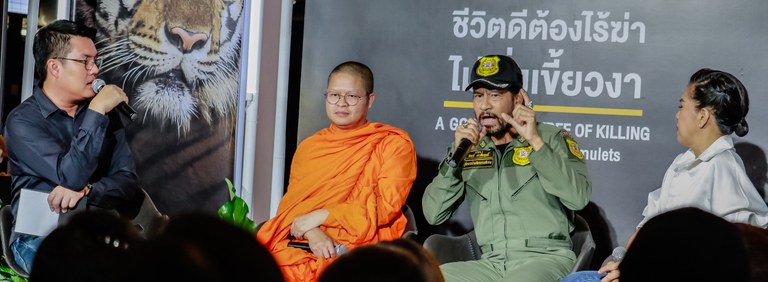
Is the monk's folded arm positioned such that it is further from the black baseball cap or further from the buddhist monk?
the black baseball cap

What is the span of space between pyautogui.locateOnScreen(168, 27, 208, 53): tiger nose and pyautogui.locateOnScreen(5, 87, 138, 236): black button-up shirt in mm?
915

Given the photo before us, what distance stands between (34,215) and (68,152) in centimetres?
34

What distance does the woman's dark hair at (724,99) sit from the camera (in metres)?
4.28

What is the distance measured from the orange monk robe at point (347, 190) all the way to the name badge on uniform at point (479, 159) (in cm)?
29

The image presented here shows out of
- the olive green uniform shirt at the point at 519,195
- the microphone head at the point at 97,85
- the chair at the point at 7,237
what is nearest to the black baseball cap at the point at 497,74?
the olive green uniform shirt at the point at 519,195

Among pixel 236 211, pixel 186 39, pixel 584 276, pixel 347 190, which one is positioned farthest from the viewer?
pixel 186 39

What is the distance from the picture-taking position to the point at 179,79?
566cm

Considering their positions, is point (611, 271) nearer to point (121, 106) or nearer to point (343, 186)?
point (343, 186)

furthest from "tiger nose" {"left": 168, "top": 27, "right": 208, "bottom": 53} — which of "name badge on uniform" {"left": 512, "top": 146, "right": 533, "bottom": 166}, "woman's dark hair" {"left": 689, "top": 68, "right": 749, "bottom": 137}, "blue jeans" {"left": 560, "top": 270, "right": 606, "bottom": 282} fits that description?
"woman's dark hair" {"left": 689, "top": 68, "right": 749, "bottom": 137}

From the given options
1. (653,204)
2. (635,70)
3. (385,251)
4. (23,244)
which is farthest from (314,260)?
(385,251)

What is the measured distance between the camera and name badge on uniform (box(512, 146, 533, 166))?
181 inches

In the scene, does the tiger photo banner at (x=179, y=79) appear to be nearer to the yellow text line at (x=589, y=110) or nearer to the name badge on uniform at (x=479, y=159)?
the name badge on uniform at (x=479, y=159)

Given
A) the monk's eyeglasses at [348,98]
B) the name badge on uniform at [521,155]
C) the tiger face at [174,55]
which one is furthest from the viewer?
the tiger face at [174,55]

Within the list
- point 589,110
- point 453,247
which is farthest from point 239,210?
point 589,110
